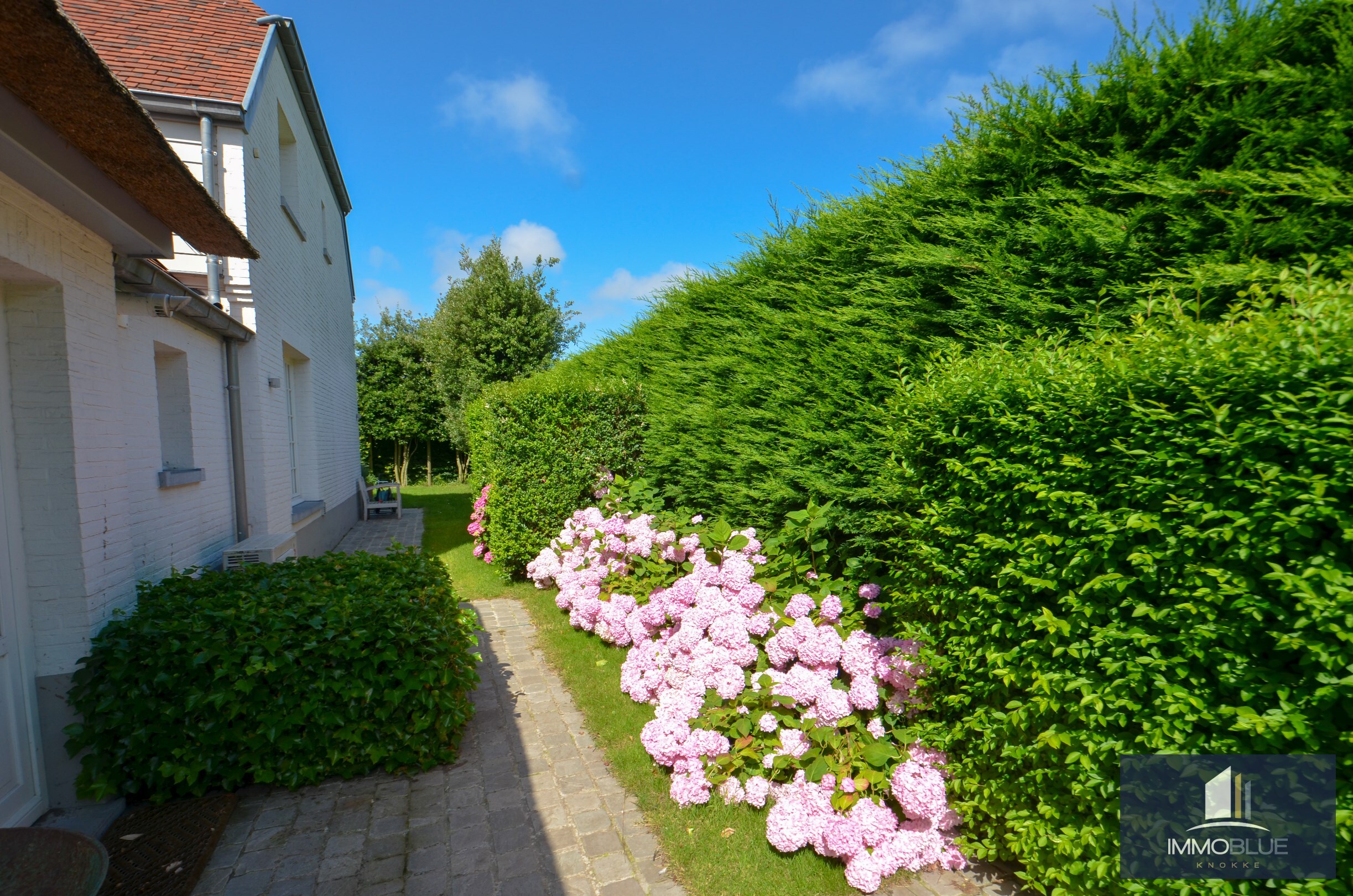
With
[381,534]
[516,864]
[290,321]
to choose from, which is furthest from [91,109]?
[381,534]

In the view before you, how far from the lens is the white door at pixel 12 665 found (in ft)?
9.84

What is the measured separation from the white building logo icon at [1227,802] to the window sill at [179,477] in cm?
580

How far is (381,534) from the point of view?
478 inches

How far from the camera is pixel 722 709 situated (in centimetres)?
378

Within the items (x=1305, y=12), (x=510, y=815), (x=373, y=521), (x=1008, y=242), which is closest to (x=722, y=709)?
(x=510, y=815)

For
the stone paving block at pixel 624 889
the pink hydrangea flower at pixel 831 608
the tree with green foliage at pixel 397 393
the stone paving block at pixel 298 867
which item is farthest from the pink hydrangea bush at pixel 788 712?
the tree with green foliage at pixel 397 393

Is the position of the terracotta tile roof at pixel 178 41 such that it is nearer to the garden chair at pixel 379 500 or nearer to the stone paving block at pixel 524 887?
the stone paving block at pixel 524 887

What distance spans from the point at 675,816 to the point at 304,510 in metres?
7.01

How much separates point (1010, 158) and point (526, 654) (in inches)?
205

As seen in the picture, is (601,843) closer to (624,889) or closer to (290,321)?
(624,889)

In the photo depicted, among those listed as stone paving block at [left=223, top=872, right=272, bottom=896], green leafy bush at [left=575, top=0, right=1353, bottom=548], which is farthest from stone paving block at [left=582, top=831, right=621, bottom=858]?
green leafy bush at [left=575, top=0, right=1353, bottom=548]

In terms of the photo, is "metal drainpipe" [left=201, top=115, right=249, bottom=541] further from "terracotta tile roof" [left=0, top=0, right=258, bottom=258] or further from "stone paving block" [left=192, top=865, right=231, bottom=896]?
"stone paving block" [left=192, top=865, right=231, bottom=896]

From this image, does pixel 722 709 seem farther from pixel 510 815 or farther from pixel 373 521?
pixel 373 521

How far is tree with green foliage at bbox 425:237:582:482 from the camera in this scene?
19078mm
